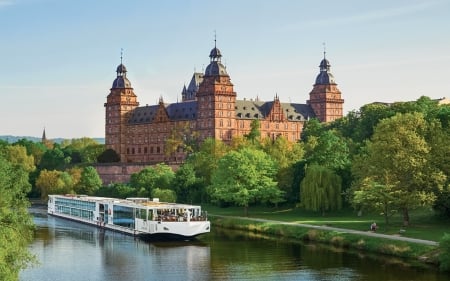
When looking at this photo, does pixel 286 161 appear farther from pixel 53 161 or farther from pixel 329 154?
pixel 53 161

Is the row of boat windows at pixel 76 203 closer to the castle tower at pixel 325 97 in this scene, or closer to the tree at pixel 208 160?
the tree at pixel 208 160

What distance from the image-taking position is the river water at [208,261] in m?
45.6

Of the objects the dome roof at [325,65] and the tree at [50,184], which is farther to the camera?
the dome roof at [325,65]

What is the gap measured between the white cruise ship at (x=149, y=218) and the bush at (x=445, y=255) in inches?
947

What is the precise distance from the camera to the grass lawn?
189 feet

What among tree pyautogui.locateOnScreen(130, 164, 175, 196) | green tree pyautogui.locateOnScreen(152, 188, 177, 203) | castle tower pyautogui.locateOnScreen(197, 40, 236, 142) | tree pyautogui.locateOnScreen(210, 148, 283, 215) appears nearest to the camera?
tree pyautogui.locateOnScreen(210, 148, 283, 215)

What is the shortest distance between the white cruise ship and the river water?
4.56 ft

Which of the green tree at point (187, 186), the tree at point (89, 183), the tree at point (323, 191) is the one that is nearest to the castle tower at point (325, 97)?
the tree at point (89, 183)

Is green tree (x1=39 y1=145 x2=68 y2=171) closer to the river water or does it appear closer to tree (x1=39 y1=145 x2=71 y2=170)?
tree (x1=39 y1=145 x2=71 y2=170)

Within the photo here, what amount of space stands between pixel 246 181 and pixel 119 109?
8329cm

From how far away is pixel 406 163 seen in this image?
60250 millimetres

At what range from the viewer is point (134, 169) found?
136m

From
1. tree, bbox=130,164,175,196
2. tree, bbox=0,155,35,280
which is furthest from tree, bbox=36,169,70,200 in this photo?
tree, bbox=0,155,35,280

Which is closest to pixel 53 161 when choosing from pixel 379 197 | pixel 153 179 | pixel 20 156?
pixel 20 156
